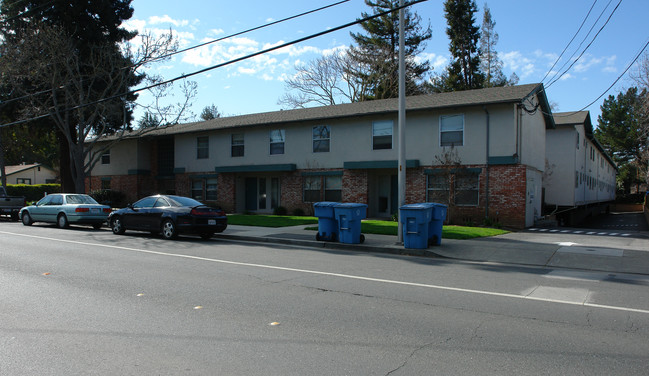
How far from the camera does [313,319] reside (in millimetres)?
5512

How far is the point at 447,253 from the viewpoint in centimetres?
1141

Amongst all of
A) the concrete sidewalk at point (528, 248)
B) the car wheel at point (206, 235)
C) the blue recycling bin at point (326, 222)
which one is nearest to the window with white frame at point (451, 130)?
the concrete sidewalk at point (528, 248)

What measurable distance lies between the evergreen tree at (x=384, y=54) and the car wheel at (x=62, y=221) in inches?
1056

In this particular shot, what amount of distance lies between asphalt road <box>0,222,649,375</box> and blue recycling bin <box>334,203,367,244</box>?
3.00 m

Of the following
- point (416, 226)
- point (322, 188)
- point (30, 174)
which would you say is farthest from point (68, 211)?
point (30, 174)

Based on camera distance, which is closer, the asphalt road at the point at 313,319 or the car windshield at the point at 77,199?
the asphalt road at the point at 313,319

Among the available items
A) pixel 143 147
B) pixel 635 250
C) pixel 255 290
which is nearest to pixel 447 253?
pixel 635 250

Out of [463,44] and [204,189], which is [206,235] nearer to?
[204,189]

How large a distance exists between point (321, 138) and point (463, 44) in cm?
2639

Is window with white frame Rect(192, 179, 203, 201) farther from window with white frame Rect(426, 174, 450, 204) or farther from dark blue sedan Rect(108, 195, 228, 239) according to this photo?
window with white frame Rect(426, 174, 450, 204)

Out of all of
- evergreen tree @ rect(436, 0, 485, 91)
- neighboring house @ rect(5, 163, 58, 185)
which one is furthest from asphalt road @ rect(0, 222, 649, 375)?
neighboring house @ rect(5, 163, 58, 185)

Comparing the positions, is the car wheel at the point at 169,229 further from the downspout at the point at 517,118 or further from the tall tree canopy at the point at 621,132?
the tall tree canopy at the point at 621,132

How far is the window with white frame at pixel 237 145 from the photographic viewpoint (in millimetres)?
26047

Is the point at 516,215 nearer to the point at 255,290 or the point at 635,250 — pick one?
the point at 635,250
